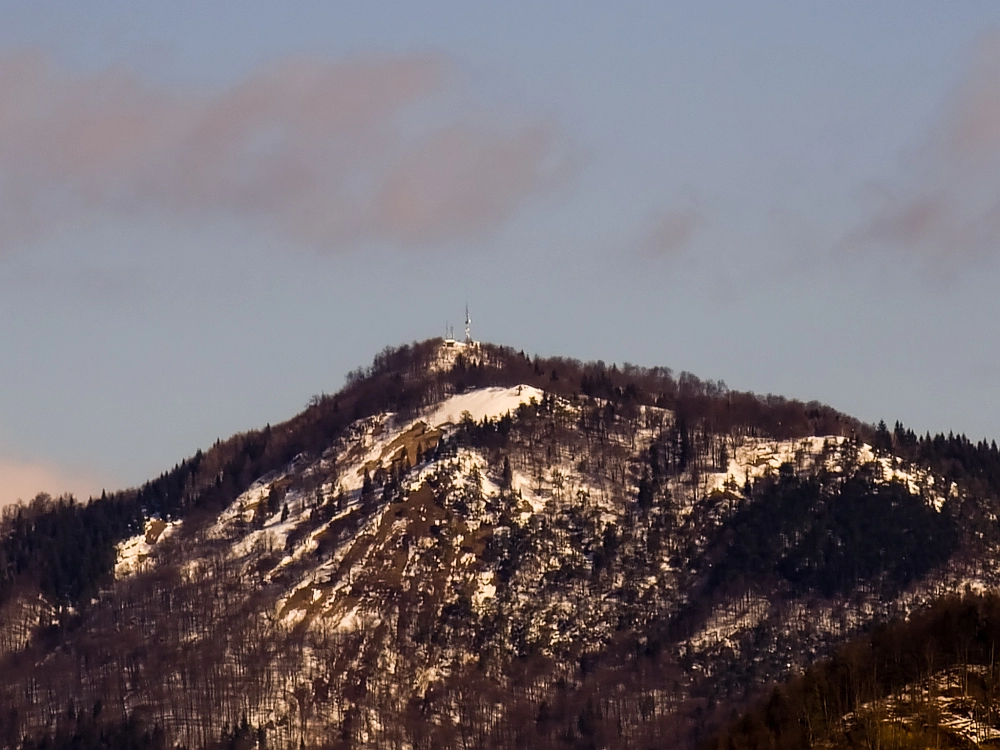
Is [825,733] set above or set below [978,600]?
below

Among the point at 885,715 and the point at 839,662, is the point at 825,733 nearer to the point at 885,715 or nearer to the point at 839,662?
the point at 885,715

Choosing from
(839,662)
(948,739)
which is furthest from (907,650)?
(948,739)

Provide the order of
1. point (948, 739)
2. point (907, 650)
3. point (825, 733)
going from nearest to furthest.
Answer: point (948, 739) → point (825, 733) → point (907, 650)

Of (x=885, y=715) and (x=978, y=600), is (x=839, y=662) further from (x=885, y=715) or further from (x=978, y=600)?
(x=885, y=715)

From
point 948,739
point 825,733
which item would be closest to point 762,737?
point 825,733

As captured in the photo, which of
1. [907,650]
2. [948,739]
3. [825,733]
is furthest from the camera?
[907,650]

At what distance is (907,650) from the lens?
169 meters

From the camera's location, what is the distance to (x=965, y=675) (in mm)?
156875

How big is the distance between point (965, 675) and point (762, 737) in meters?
Result: 14.0

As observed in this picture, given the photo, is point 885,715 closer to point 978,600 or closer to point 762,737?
point 762,737

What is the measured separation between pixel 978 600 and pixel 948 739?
33.9 m

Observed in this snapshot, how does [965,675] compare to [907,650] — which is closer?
[965,675]

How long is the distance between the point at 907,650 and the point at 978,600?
1231cm

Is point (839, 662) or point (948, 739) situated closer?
point (948, 739)
